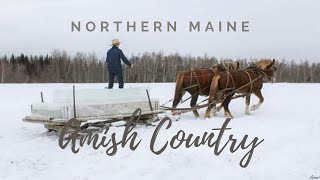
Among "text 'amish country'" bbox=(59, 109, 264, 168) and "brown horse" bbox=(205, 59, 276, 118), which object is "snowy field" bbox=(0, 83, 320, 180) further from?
"brown horse" bbox=(205, 59, 276, 118)

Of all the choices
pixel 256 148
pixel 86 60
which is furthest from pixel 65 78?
pixel 256 148

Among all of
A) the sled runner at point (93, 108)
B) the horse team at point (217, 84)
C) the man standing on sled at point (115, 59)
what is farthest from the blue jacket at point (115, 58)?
the horse team at point (217, 84)

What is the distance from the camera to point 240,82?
14.7 metres

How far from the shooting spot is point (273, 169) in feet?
28.8

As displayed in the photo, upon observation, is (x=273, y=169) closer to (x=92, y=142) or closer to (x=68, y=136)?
(x=92, y=142)

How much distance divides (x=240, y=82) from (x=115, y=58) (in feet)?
12.8

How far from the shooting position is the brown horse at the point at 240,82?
1407 cm

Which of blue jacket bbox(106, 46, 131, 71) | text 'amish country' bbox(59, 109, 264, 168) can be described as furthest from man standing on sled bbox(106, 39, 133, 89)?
text 'amish country' bbox(59, 109, 264, 168)

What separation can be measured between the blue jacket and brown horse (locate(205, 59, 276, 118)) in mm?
2665

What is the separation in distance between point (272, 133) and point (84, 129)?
4293 mm

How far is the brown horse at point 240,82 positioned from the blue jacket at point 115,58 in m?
2.66

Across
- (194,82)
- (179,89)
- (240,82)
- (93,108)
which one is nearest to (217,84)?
(194,82)

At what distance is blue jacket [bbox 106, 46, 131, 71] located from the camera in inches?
520

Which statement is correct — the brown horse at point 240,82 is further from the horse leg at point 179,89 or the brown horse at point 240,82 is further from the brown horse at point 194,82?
the horse leg at point 179,89
